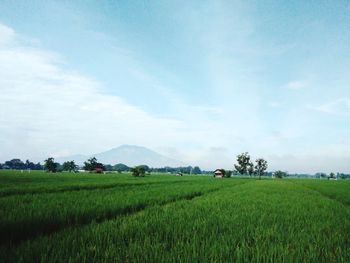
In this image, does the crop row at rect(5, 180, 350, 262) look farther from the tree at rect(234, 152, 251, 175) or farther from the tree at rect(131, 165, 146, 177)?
the tree at rect(234, 152, 251, 175)

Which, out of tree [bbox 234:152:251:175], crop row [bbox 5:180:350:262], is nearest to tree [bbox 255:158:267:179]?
tree [bbox 234:152:251:175]

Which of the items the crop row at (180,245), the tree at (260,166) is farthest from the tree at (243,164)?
the crop row at (180,245)

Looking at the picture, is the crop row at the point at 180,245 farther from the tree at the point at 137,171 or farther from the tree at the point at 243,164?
the tree at the point at 243,164

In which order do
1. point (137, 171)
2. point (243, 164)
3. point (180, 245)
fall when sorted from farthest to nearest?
point (243, 164), point (137, 171), point (180, 245)

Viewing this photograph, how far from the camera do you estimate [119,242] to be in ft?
12.2

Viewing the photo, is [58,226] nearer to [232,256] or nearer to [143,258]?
[143,258]

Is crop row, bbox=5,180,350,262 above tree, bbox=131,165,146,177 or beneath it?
beneath

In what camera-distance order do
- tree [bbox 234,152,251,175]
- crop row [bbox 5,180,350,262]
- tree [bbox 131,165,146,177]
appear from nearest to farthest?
crop row [bbox 5,180,350,262]
tree [bbox 131,165,146,177]
tree [bbox 234,152,251,175]

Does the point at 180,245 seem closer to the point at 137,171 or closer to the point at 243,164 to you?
the point at 137,171

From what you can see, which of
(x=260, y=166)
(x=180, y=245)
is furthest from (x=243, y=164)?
(x=180, y=245)

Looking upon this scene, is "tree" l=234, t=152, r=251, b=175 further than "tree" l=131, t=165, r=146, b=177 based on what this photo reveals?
Yes

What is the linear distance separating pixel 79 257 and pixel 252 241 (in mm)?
2336

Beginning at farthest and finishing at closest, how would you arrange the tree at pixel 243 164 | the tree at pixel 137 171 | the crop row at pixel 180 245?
the tree at pixel 243 164
the tree at pixel 137 171
the crop row at pixel 180 245

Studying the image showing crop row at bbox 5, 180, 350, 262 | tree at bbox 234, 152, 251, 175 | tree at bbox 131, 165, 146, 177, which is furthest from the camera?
tree at bbox 234, 152, 251, 175
